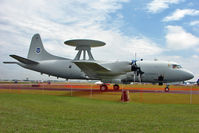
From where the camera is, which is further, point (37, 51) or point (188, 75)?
point (37, 51)

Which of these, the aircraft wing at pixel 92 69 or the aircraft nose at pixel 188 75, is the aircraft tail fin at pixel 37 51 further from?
the aircraft nose at pixel 188 75

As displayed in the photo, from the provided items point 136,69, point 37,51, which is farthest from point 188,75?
point 37,51

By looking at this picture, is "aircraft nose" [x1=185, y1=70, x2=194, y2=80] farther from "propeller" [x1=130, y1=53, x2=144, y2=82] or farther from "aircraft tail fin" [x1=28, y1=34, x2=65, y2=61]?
"aircraft tail fin" [x1=28, y1=34, x2=65, y2=61]

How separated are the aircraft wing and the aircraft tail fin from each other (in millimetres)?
9076

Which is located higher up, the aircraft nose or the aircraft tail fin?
the aircraft tail fin

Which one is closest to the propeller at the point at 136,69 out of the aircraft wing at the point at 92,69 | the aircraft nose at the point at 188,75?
the aircraft wing at the point at 92,69

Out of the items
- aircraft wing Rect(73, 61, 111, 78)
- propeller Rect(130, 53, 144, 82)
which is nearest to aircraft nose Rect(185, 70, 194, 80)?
propeller Rect(130, 53, 144, 82)

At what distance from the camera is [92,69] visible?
88.5 feet

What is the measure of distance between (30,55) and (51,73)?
6.88 m

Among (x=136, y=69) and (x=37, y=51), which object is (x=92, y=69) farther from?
(x=37, y=51)

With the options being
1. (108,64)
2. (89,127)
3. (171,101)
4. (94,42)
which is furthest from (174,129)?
(94,42)

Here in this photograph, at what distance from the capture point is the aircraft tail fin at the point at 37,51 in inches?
1352

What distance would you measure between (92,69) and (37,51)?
13.5 metres

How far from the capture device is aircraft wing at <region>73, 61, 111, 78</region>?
83.6 ft
